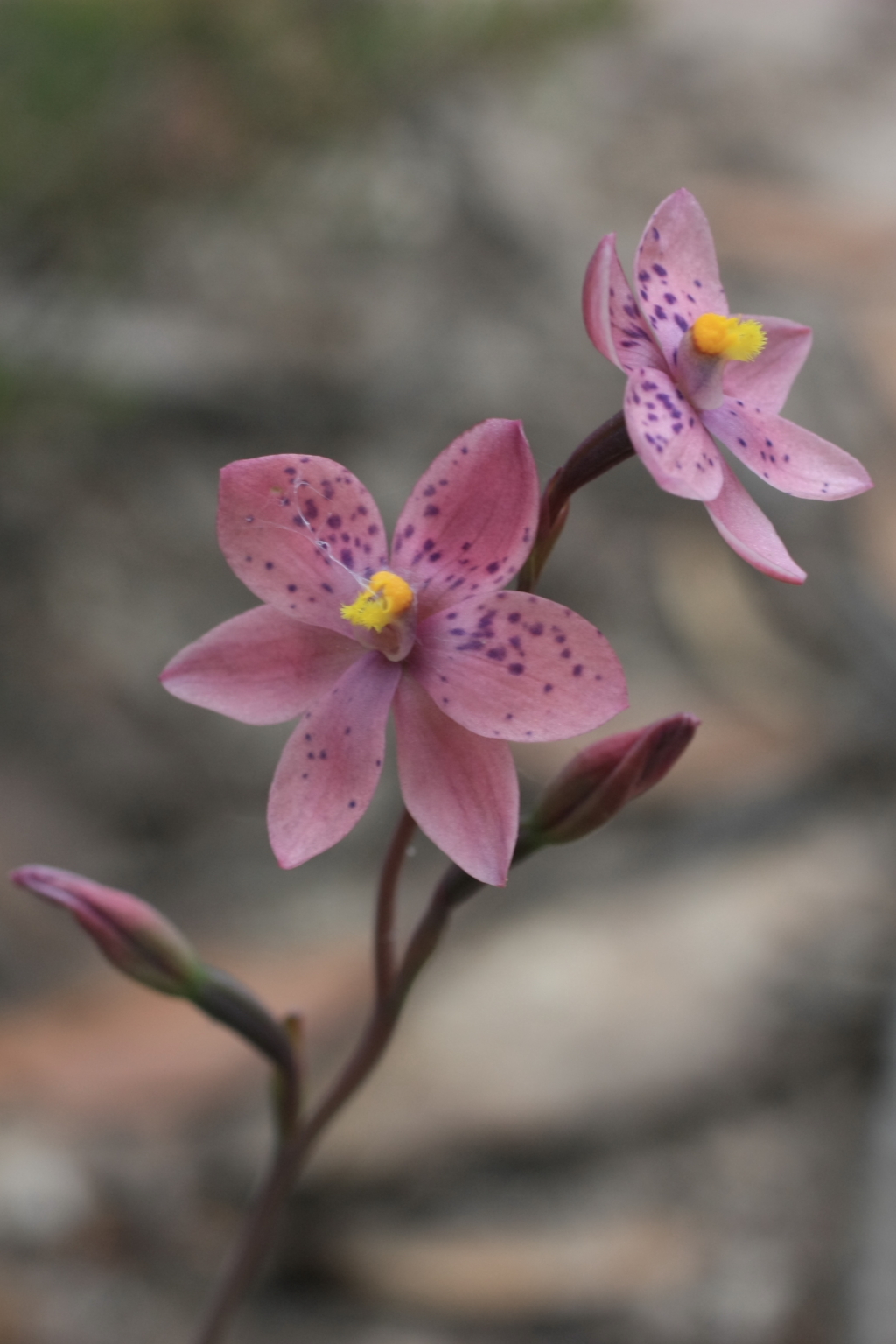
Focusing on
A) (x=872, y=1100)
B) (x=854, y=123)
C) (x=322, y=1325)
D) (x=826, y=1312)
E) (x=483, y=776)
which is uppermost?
(x=854, y=123)

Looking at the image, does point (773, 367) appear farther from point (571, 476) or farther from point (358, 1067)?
point (358, 1067)

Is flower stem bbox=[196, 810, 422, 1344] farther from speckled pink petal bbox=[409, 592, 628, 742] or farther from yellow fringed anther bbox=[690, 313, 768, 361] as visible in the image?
yellow fringed anther bbox=[690, 313, 768, 361]

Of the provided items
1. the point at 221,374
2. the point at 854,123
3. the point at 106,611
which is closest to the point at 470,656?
the point at 106,611

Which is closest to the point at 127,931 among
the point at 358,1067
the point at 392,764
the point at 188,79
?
the point at 358,1067

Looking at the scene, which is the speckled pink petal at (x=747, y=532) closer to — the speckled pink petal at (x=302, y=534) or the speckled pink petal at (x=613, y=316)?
the speckled pink petal at (x=613, y=316)

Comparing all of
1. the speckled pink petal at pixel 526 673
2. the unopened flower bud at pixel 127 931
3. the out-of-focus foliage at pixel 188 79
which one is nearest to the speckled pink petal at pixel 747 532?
the speckled pink petal at pixel 526 673

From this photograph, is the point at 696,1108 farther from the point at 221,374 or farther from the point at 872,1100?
the point at 221,374

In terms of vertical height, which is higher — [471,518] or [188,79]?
[188,79]
